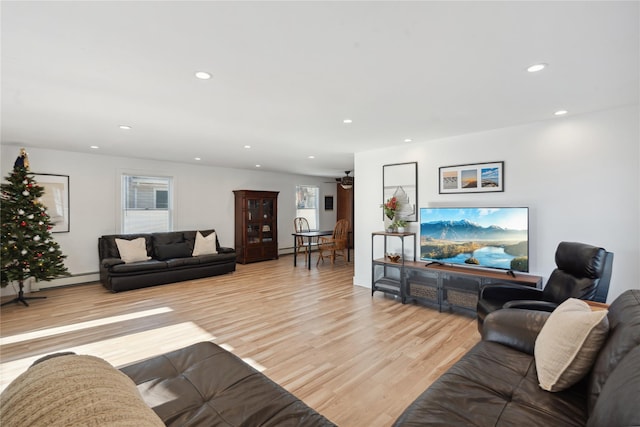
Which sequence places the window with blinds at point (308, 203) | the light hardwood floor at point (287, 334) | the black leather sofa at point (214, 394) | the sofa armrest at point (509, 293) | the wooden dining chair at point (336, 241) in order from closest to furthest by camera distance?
the black leather sofa at point (214, 394) → the light hardwood floor at point (287, 334) → the sofa armrest at point (509, 293) → the wooden dining chair at point (336, 241) → the window with blinds at point (308, 203)

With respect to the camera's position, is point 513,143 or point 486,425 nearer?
point 486,425

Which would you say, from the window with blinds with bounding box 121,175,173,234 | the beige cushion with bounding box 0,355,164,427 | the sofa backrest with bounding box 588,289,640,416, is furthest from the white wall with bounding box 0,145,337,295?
the sofa backrest with bounding box 588,289,640,416

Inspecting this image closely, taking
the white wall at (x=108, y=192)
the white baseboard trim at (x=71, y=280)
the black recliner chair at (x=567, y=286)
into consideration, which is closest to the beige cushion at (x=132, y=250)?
the white wall at (x=108, y=192)

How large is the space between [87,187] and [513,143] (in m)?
6.66

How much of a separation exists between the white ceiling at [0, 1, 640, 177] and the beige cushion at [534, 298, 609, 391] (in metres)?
1.52

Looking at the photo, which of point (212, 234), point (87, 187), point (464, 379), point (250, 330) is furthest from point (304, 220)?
point (464, 379)

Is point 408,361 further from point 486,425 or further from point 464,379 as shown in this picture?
point 486,425

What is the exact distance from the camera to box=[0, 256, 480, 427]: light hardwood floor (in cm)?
225

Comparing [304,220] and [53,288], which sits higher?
[304,220]

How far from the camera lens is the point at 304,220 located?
9.12m

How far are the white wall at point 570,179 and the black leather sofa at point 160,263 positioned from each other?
421cm

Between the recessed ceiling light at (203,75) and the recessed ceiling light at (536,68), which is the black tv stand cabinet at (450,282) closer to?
the recessed ceiling light at (536,68)

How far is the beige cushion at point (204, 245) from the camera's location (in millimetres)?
6207

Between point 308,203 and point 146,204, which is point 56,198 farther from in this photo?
point 308,203
